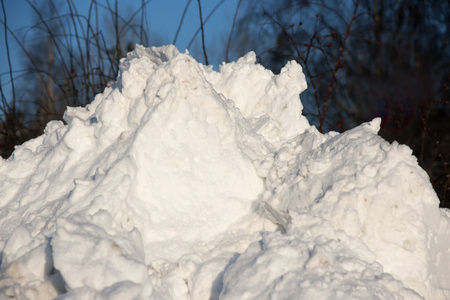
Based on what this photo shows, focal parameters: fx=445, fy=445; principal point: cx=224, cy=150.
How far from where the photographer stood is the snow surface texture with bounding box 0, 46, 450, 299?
1.31 metres

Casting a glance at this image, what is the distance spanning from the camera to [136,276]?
1288mm

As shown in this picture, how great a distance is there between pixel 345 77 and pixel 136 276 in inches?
240

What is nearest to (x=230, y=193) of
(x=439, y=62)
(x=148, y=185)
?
(x=148, y=185)

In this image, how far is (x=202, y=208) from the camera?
69.2 inches

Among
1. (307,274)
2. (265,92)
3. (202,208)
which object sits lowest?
(307,274)

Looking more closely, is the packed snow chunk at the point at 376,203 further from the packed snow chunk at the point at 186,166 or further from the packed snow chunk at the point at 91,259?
the packed snow chunk at the point at 91,259

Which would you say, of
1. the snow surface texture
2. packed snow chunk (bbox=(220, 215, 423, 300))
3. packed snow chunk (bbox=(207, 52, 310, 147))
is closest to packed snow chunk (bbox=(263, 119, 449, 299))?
the snow surface texture

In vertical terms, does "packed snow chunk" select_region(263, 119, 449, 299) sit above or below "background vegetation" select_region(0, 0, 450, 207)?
below

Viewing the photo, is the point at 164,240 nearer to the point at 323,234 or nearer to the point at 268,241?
the point at 268,241

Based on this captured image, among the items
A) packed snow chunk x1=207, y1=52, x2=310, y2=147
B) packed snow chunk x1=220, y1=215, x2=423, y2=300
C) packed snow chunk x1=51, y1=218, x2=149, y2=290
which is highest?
packed snow chunk x1=207, y1=52, x2=310, y2=147

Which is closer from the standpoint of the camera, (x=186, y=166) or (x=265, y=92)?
(x=186, y=166)

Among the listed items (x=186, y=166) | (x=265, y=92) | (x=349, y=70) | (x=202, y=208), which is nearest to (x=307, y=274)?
(x=202, y=208)

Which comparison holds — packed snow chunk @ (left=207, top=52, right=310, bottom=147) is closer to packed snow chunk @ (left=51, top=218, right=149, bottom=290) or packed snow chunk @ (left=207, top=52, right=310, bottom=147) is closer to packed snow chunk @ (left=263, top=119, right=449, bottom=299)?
packed snow chunk @ (left=263, top=119, right=449, bottom=299)

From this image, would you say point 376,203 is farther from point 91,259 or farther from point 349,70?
point 349,70
